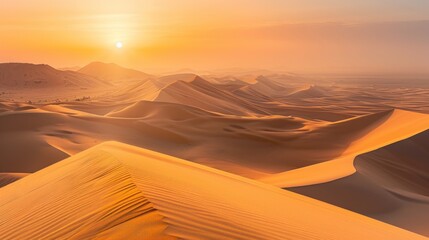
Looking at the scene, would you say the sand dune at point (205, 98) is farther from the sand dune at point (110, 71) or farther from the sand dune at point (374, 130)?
the sand dune at point (110, 71)

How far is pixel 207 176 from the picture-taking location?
7254 millimetres

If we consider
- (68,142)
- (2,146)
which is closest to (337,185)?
(68,142)

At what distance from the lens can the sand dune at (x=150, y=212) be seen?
3303 millimetres

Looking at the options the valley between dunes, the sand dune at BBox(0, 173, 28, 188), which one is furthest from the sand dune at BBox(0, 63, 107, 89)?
the sand dune at BBox(0, 173, 28, 188)

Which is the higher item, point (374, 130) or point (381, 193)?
point (374, 130)

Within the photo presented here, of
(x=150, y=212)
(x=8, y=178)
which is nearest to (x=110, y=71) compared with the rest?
(x=8, y=178)

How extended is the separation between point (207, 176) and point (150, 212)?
3.93 meters

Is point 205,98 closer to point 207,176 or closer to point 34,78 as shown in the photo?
point 207,176

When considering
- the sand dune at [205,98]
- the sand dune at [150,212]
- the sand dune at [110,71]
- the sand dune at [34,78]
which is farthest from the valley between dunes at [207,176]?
the sand dune at [110,71]

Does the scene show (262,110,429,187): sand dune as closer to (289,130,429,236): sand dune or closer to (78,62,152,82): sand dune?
(289,130,429,236): sand dune

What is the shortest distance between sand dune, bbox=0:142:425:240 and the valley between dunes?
2 centimetres

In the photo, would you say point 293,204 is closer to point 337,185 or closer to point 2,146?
point 337,185

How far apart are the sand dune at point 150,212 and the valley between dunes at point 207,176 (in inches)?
0.8

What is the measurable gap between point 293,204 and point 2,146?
13.3 meters
